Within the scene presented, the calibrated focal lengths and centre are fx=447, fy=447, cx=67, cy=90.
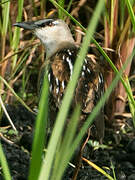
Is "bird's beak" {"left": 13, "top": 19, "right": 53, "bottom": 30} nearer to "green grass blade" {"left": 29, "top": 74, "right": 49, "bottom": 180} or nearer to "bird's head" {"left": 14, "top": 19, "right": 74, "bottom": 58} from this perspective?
"bird's head" {"left": 14, "top": 19, "right": 74, "bottom": 58}

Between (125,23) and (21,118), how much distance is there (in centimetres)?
126

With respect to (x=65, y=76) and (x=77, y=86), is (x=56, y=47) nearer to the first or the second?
(x=65, y=76)

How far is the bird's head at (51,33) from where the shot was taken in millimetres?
3359

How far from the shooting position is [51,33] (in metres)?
3.47

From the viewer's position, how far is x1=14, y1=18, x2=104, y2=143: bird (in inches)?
114

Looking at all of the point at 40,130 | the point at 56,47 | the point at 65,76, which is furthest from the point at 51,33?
the point at 40,130

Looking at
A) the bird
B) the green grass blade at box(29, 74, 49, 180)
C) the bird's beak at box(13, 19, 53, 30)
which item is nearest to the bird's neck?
the bird

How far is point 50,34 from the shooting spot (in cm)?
346

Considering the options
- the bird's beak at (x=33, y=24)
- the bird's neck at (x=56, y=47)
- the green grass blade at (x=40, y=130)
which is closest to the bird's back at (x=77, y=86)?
the bird's neck at (x=56, y=47)

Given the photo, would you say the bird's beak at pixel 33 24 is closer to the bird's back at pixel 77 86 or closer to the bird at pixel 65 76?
the bird at pixel 65 76

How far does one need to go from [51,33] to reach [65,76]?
61cm

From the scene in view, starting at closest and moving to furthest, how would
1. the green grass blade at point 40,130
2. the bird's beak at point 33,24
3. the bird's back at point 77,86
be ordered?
the green grass blade at point 40,130 < the bird's back at point 77,86 < the bird's beak at point 33,24

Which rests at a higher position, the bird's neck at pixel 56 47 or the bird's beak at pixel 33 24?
the bird's beak at pixel 33 24

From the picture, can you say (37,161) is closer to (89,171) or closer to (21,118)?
(89,171)
